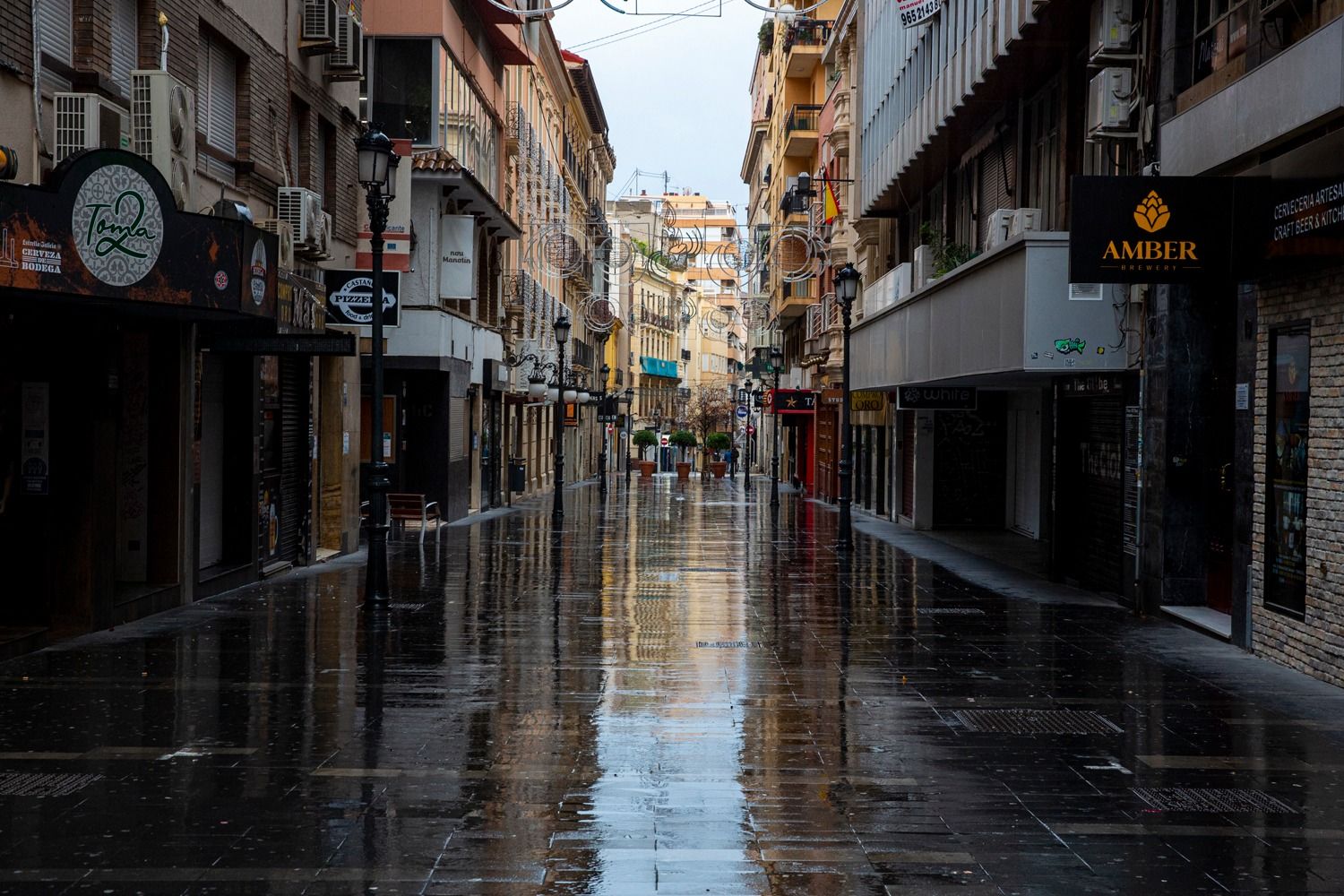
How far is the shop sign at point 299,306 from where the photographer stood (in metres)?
15.8

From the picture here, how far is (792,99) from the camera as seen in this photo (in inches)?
2157

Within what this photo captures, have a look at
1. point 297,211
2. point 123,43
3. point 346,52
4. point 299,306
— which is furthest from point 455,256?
point 123,43

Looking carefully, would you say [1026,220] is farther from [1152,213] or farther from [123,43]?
[123,43]

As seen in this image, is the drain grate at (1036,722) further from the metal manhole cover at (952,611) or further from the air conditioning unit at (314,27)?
the air conditioning unit at (314,27)

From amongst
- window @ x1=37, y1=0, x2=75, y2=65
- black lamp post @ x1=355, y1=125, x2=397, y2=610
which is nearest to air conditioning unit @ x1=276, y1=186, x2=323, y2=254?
black lamp post @ x1=355, y1=125, x2=397, y2=610

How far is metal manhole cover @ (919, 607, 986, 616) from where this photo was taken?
605 inches

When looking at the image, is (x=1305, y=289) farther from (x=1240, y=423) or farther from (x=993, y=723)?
(x=993, y=723)

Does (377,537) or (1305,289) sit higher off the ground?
(1305,289)

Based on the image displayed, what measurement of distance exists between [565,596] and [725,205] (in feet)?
313

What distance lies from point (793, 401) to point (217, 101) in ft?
109

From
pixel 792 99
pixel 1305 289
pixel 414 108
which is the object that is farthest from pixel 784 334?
pixel 1305 289

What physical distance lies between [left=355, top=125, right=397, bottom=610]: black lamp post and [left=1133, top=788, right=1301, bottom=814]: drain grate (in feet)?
30.6

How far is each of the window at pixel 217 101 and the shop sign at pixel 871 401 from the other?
60.2 feet

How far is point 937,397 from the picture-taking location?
25781mm
